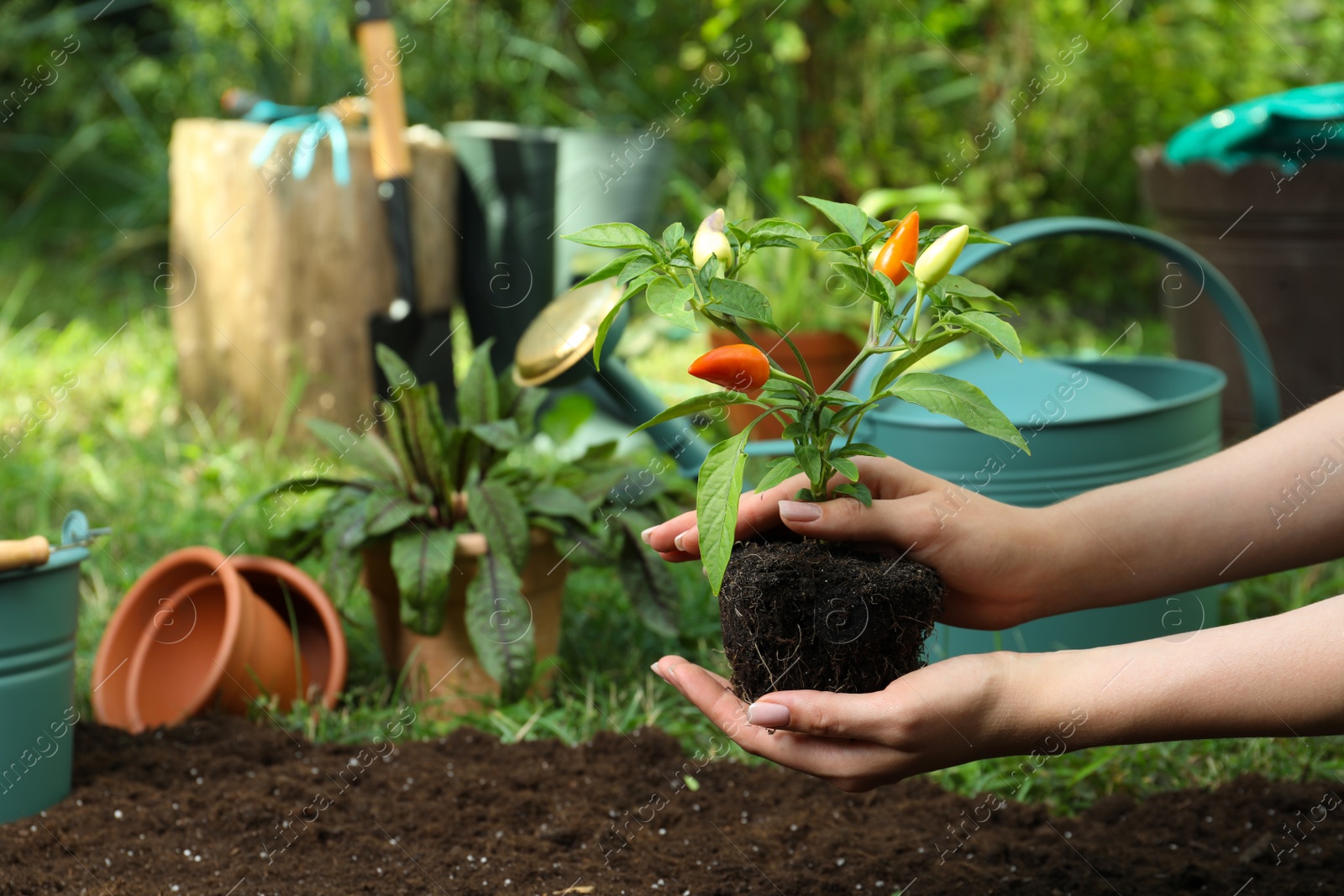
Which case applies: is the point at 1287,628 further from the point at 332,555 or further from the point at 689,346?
the point at 689,346

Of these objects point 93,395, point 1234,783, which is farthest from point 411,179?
point 1234,783

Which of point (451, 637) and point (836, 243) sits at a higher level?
point (836, 243)

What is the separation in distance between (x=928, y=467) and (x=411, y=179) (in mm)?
2165

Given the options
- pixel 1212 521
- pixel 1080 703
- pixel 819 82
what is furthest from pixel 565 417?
pixel 819 82

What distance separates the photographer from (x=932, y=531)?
1.19m

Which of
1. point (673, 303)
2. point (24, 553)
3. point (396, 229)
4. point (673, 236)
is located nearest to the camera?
point (673, 303)

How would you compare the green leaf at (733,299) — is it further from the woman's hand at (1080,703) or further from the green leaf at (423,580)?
the green leaf at (423,580)

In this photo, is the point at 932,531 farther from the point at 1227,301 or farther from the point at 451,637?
the point at 1227,301

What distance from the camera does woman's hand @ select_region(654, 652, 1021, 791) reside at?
1.05 meters

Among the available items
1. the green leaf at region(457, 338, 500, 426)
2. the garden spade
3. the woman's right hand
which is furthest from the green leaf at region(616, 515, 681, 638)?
the garden spade

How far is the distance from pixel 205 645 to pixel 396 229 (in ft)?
5.26

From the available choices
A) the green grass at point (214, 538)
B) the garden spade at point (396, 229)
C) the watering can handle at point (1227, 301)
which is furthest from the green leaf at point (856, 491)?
the garden spade at point (396, 229)

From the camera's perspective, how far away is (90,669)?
2062 mm

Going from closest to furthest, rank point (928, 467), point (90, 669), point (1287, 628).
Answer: point (1287, 628)
point (928, 467)
point (90, 669)
